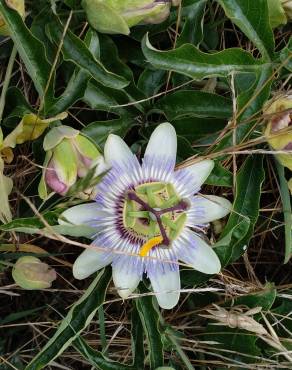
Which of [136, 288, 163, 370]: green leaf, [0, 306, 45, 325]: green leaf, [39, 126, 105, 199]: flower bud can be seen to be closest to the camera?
[39, 126, 105, 199]: flower bud

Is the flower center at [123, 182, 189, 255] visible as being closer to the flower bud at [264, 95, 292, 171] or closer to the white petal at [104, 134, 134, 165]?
the white petal at [104, 134, 134, 165]

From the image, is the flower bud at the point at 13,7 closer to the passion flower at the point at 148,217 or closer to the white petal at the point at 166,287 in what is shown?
the passion flower at the point at 148,217

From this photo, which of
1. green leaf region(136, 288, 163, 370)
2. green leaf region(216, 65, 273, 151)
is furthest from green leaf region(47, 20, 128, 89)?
green leaf region(136, 288, 163, 370)

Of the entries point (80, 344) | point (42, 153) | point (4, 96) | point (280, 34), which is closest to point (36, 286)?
point (80, 344)

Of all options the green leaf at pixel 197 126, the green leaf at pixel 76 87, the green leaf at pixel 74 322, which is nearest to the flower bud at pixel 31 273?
the green leaf at pixel 74 322

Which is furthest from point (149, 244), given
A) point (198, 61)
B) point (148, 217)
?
point (198, 61)

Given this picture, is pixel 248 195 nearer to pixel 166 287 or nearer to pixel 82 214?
pixel 166 287
